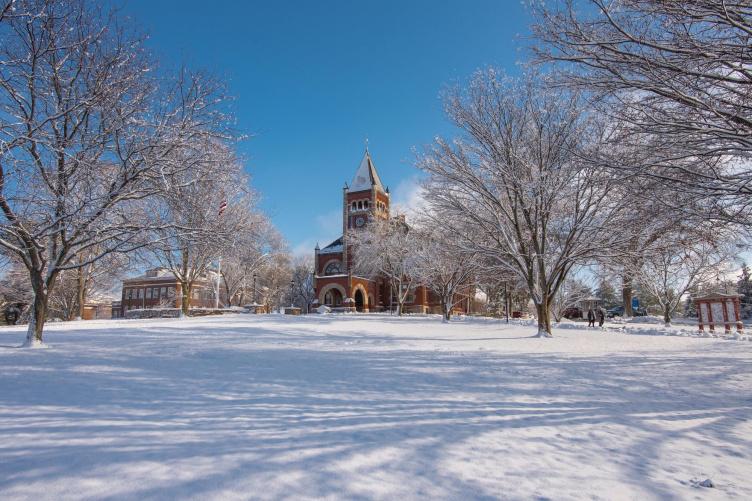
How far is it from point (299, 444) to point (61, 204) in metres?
8.70

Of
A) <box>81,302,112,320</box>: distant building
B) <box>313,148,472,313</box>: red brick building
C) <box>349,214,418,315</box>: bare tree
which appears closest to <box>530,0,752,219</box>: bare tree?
<box>349,214,418,315</box>: bare tree

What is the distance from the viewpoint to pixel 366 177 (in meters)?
59.2

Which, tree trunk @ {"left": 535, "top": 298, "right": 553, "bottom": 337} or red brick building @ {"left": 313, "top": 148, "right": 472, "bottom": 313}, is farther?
red brick building @ {"left": 313, "top": 148, "right": 472, "bottom": 313}

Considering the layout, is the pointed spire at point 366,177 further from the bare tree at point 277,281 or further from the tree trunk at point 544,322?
the tree trunk at point 544,322

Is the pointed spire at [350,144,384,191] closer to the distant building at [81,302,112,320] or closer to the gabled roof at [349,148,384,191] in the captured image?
the gabled roof at [349,148,384,191]

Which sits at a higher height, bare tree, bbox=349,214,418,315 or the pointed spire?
the pointed spire

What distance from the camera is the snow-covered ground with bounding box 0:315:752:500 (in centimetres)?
271

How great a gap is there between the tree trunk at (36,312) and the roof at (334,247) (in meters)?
44.7

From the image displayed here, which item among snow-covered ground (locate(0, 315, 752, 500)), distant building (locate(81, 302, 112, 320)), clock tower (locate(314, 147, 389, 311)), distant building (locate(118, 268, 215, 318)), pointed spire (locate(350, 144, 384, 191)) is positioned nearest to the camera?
snow-covered ground (locate(0, 315, 752, 500))

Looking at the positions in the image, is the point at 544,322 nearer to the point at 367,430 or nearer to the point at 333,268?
the point at 367,430

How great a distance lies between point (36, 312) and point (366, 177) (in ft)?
170

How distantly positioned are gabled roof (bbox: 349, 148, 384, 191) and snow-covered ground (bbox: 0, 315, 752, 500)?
170 ft

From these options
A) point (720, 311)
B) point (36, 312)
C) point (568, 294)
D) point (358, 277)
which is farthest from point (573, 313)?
point (36, 312)

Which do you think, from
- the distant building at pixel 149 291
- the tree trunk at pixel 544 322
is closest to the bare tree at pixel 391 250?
the tree trunk at pixel 544 322
